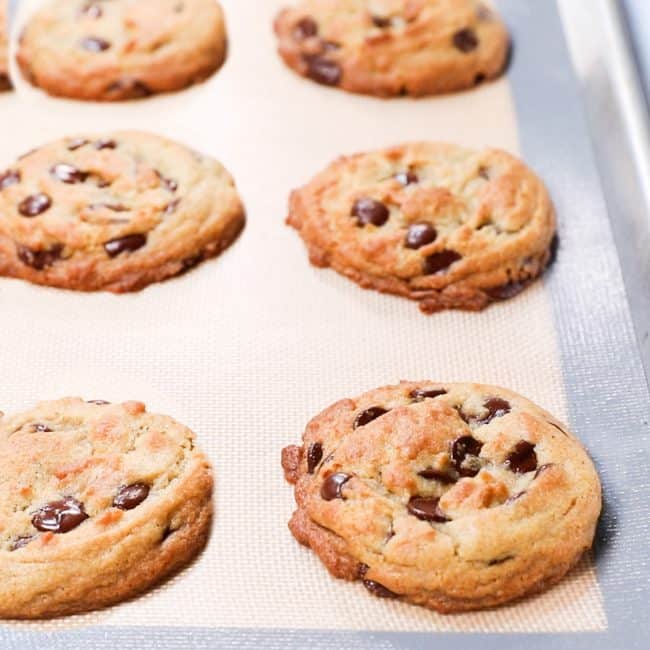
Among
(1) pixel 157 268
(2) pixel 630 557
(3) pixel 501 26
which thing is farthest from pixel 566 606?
(3) pixel 501 26

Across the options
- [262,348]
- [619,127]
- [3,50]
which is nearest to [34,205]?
[262,348]

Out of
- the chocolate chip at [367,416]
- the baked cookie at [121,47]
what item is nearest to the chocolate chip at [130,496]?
the chocolate chip at [367,416]

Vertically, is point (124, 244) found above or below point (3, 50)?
below

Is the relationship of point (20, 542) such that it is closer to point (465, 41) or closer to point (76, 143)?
point (76, 143)

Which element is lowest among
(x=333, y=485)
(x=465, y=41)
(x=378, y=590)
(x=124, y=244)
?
(x=378, y=590)

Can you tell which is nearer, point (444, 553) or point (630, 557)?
point (444, 553)

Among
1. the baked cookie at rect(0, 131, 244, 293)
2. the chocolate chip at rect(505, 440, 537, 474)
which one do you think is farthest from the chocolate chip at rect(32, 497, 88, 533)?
the chocolate chip at rect(505, 440, 537, 474)

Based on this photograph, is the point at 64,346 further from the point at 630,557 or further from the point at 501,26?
the point at 501,26

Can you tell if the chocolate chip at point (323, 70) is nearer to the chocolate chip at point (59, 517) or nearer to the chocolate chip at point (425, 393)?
the chocolate chip at point (425, 393)
